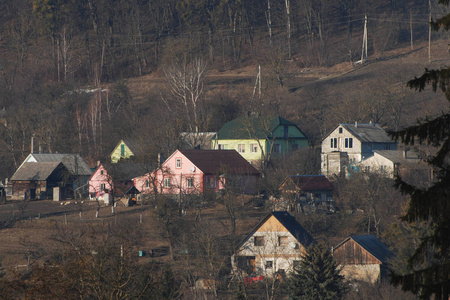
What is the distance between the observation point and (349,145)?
5619cm

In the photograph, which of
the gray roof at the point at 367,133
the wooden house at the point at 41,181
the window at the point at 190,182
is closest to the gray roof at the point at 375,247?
the window at the point at 190,182

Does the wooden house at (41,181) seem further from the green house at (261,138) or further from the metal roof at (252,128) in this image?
the metal roof at (252,128)

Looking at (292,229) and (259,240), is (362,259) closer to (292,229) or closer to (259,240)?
(292,229)

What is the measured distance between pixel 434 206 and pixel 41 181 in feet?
166

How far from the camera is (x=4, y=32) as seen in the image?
10038cm

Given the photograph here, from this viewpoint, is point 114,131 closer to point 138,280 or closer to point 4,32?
point 4,32

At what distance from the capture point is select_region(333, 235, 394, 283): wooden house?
35438 mm

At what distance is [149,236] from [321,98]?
121 ft

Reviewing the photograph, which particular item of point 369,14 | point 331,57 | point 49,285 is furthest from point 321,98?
point 49,285

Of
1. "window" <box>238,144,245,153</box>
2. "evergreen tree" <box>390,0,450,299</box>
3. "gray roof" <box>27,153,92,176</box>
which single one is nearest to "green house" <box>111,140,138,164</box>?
"gray roof" <box>27,153,92,176</box>

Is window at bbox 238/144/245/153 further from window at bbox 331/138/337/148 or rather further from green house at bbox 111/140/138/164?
green house at bbox 111/140/138/164

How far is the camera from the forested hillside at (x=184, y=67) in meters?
67.6

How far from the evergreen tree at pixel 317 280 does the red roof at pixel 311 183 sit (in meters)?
17.3

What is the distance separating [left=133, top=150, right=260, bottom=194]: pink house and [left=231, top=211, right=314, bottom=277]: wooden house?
9.10m
